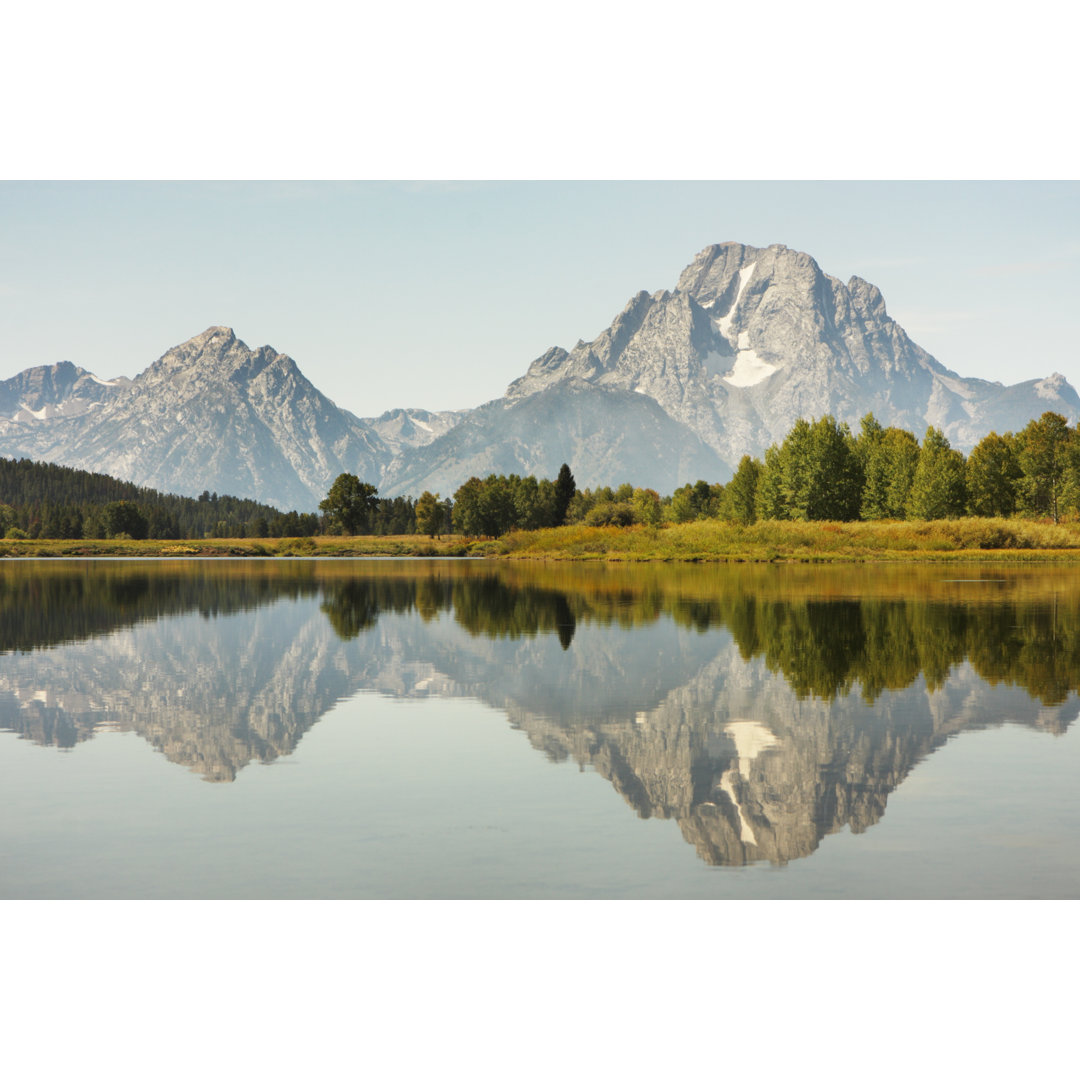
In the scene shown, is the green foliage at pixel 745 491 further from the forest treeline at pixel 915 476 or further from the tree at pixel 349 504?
the tree at pixel 349 504

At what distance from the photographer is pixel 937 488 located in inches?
3305

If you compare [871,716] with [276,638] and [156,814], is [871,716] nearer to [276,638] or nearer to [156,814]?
[156,814]

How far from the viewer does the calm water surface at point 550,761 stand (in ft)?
27.8

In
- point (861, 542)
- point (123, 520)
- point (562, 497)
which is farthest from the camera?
point (123, 520)

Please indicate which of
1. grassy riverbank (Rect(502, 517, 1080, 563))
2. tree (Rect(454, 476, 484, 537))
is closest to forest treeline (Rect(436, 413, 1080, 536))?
grassy riverbank (Rect(502, 517, 1080, 563))

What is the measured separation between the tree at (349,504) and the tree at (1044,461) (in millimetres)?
83720

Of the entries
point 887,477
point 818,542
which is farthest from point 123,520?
point 818,542

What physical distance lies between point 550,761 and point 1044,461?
87.4 metres

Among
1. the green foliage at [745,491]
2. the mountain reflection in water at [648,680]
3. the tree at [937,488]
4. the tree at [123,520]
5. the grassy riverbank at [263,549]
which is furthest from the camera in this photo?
the tree at [123,520]

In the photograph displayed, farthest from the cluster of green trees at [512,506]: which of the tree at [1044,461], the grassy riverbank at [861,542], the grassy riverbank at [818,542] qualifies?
the tree at [1044,461]

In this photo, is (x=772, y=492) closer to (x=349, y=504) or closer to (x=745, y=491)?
(x=745, y=491)

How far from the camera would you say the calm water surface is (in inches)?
334

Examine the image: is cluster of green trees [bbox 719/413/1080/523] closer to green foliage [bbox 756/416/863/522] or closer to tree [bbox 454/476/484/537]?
green foliage [bbox 756/416/863/522]

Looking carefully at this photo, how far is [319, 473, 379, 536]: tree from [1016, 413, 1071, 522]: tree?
83720 millimetres
